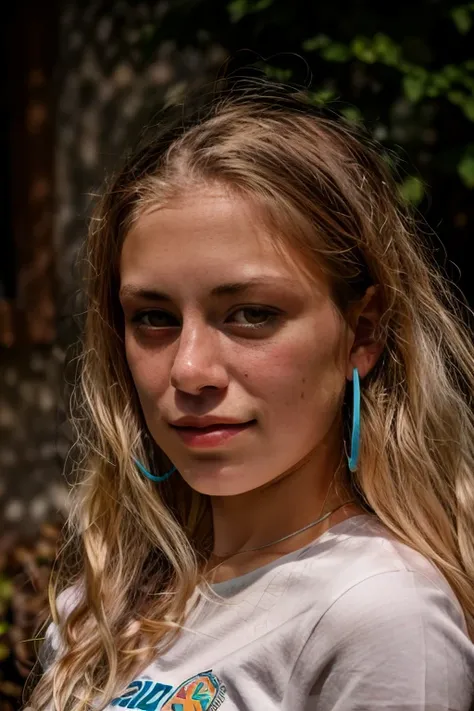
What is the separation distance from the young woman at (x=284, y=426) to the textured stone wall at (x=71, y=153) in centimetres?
254

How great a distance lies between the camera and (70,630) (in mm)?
1913

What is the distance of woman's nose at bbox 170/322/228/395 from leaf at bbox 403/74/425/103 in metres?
1.45

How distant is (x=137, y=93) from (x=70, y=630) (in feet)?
9.57

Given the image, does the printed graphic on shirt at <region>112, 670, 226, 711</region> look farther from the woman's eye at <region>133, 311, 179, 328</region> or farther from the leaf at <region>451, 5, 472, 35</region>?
the leaf at <region>451, 5, 472, 35</region>

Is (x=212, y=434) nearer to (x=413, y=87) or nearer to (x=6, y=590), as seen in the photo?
(x=413, y=87)

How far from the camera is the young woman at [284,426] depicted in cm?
143

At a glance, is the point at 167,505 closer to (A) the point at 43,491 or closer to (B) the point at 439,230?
(B) the point at 439,230

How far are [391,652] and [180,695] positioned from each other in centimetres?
33

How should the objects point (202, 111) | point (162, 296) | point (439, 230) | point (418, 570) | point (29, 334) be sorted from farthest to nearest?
point (29, 334), point (439, 230), point (202, 111), point (162, 296), point (418, 570)

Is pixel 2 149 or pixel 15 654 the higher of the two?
pixel 2 149

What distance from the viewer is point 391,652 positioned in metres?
1.35

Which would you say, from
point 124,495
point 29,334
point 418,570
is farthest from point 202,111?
point 29,334

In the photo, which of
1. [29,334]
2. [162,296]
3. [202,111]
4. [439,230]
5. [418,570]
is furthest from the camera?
[29,334]

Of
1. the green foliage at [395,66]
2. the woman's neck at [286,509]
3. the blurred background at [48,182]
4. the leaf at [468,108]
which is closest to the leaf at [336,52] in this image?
the green foliage at [395,66]
